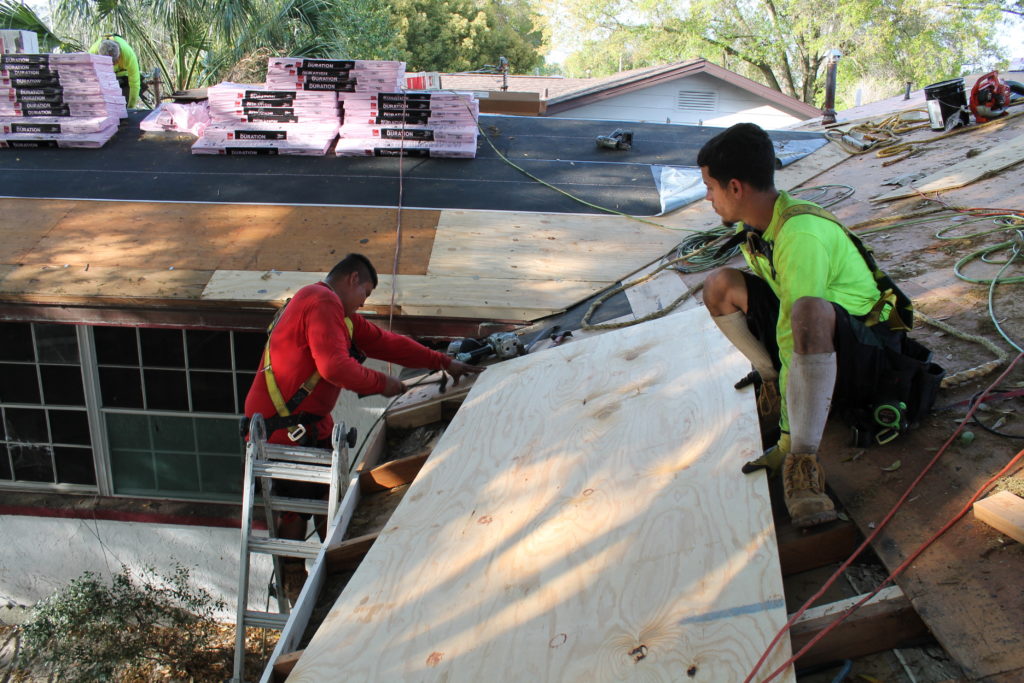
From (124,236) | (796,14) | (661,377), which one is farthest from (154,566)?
(796,14)

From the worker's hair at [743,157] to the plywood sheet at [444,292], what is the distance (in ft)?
8.14

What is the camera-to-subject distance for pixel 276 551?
11.1 ft

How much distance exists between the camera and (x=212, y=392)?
6195mm

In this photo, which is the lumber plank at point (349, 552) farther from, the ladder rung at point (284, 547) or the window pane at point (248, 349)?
the window pane at point (248, 349)

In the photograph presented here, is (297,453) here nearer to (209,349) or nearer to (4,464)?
(209,349)

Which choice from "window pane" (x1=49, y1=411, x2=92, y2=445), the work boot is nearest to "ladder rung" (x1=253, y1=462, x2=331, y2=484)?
the work boot

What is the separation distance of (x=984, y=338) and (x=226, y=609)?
5794 mm

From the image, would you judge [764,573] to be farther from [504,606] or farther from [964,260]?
[964,260]

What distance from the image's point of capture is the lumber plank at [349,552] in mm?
2760

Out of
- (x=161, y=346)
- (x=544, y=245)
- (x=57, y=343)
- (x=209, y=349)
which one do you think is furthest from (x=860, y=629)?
(x=57, y=343)

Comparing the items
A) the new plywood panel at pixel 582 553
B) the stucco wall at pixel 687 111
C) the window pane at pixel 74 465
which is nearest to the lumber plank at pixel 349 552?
the new plywood panel at pixel 582 553

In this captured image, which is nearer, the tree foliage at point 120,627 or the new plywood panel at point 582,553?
the new plywood panel at point 582,553

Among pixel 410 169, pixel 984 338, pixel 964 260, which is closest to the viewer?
pixel 984 338

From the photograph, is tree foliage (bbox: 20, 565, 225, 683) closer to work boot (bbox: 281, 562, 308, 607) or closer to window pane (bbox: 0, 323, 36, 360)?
window pane (bbox: 0, 323, 36, 360)
